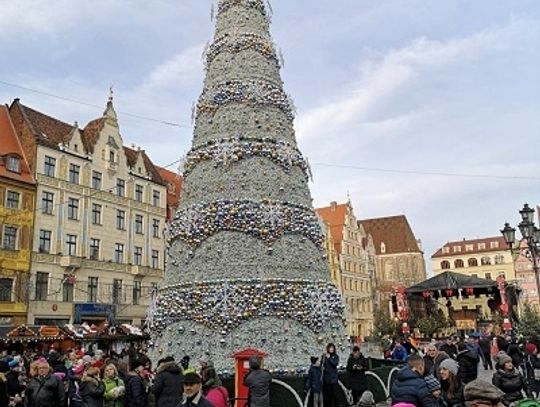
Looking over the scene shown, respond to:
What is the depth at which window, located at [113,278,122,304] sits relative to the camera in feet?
110

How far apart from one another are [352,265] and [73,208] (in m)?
36.0

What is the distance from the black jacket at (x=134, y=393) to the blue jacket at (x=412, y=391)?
3576 millimetres

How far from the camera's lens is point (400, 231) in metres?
79.6

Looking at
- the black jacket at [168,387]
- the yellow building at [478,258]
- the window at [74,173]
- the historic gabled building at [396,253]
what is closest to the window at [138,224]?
Result: the window at [74,173]

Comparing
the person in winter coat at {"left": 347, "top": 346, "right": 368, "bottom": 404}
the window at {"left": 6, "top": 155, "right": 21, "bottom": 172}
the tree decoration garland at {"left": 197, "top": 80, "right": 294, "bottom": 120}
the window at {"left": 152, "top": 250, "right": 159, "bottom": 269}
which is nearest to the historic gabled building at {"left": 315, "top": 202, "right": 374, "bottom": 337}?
the window at {"left": 152, "top": 250, "right": 159, "bottom": 269}

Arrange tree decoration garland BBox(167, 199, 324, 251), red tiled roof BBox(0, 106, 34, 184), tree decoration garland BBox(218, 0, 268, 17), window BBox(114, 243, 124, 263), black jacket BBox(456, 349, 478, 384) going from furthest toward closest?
window BBox(114, 243, 124, 263) → red tiled roof BBox(0, 106, 34, 184) → tree decoration garland BBox(218, 0, 268, 17) → tree decoration garland BBox(167, 199, 324, 251) → black jacket BBox(456, 349, 478, 384)

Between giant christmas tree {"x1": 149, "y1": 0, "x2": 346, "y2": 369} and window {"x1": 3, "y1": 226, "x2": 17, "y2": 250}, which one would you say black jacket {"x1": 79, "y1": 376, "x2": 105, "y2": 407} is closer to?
giant christmas tree {"x1": 149, "y1": 0, "x2": 346, "y2": 369}

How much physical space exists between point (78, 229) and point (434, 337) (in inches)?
865

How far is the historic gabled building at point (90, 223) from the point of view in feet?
99.1

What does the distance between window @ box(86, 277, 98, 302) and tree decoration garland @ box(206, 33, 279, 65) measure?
24.2 metres

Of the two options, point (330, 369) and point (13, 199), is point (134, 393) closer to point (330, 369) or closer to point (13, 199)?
point (330, 369)

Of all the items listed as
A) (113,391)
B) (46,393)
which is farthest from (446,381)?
(46,393)

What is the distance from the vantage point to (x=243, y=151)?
1052 cm

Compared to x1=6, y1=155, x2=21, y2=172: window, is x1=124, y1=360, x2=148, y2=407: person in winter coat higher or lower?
lower
